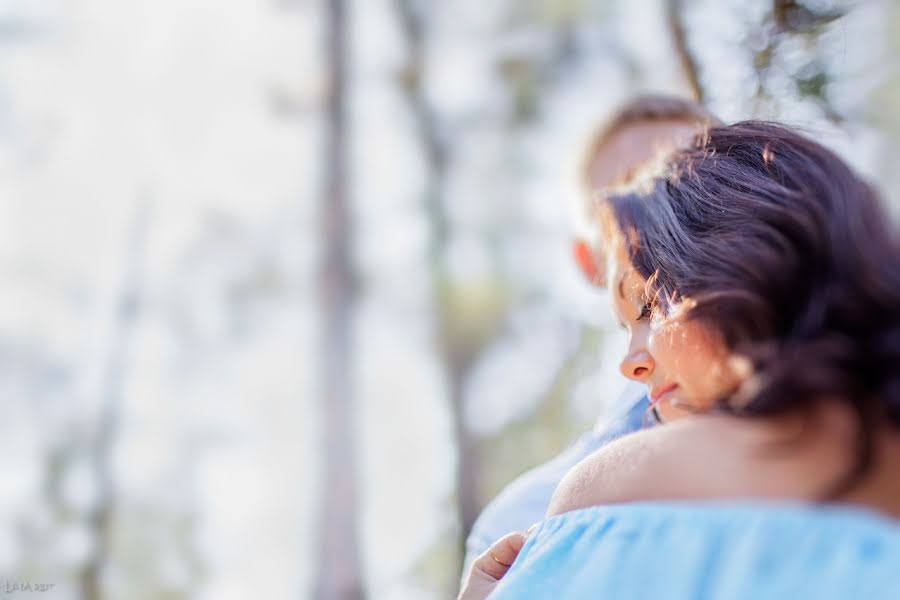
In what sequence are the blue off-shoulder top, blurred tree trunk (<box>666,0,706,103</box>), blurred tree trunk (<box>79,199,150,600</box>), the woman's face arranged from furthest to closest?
Answer: 1. blurred tree trunk (<box>79,199,150,600</box>)
2. blurred tree trunk (<box>666,0,706,103</box>)
3. the woman's face
4. the blue off-shoulder top

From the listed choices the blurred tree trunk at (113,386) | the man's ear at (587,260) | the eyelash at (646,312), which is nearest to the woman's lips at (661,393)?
the eyelash at (646,312)

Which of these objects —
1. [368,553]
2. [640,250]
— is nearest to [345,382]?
[368,553]

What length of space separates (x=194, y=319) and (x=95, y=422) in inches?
70.4

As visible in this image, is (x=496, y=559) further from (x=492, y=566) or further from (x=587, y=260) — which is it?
(x=587, y=260)

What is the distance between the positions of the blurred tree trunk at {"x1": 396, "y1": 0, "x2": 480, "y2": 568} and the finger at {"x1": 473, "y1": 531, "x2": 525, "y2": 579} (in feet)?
22.8

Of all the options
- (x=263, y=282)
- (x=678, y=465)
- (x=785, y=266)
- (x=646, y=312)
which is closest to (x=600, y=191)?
(x=646, y=312)

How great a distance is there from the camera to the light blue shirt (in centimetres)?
188

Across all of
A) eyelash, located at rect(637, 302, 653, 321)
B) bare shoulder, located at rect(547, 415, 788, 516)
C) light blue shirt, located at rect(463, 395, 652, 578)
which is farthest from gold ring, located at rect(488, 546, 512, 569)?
light blue shirt, located at rect(463, 395, 652, 578)

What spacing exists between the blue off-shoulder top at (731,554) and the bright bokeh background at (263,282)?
645 centimetres

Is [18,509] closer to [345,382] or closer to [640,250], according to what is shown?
[345,382]

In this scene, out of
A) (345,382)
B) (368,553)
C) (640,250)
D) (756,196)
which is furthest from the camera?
(345,382)

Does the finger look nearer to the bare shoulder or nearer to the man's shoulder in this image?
the bare shoulder

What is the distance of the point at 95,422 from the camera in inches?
394

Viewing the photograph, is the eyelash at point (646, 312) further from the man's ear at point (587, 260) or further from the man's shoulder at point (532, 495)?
the man's ear at point (587, 260)
